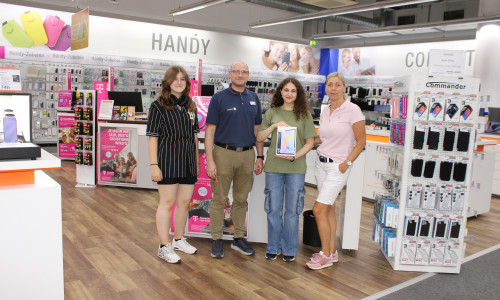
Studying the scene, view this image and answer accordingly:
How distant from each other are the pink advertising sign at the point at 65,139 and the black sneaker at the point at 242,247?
5.99 meters

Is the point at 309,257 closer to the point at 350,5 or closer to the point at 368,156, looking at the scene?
the point at 368,156

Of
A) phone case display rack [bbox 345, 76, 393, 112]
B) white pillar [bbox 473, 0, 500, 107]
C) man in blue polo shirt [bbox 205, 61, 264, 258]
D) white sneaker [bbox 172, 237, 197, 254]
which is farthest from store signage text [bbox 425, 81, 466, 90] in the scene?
phone case display rack [bbox 345, 76, 393, 112]

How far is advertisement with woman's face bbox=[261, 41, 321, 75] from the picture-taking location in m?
14.6

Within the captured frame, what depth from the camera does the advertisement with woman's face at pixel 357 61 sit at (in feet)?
48.9

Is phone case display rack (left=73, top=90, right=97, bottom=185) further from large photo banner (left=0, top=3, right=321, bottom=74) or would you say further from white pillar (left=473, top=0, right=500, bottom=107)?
white pillar (left=473, top=0, right=500, bottom=107)

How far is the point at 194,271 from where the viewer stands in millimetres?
3342

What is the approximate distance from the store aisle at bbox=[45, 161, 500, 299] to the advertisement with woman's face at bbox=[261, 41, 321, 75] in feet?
35.3

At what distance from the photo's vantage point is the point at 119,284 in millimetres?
3074

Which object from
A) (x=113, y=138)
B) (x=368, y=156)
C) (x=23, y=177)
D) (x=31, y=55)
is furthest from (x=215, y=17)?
(x=23, y=177)

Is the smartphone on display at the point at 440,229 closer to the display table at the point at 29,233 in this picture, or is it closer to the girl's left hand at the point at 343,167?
the girl's left hand at the point at 343,167

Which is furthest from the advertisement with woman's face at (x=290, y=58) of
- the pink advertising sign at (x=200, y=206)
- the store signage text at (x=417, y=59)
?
the pink advertising sign at (x=200, y=206)

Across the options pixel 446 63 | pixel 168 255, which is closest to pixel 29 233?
pixel 168 255

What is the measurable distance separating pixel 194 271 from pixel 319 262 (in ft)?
3.45

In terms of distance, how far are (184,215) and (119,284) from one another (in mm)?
764
